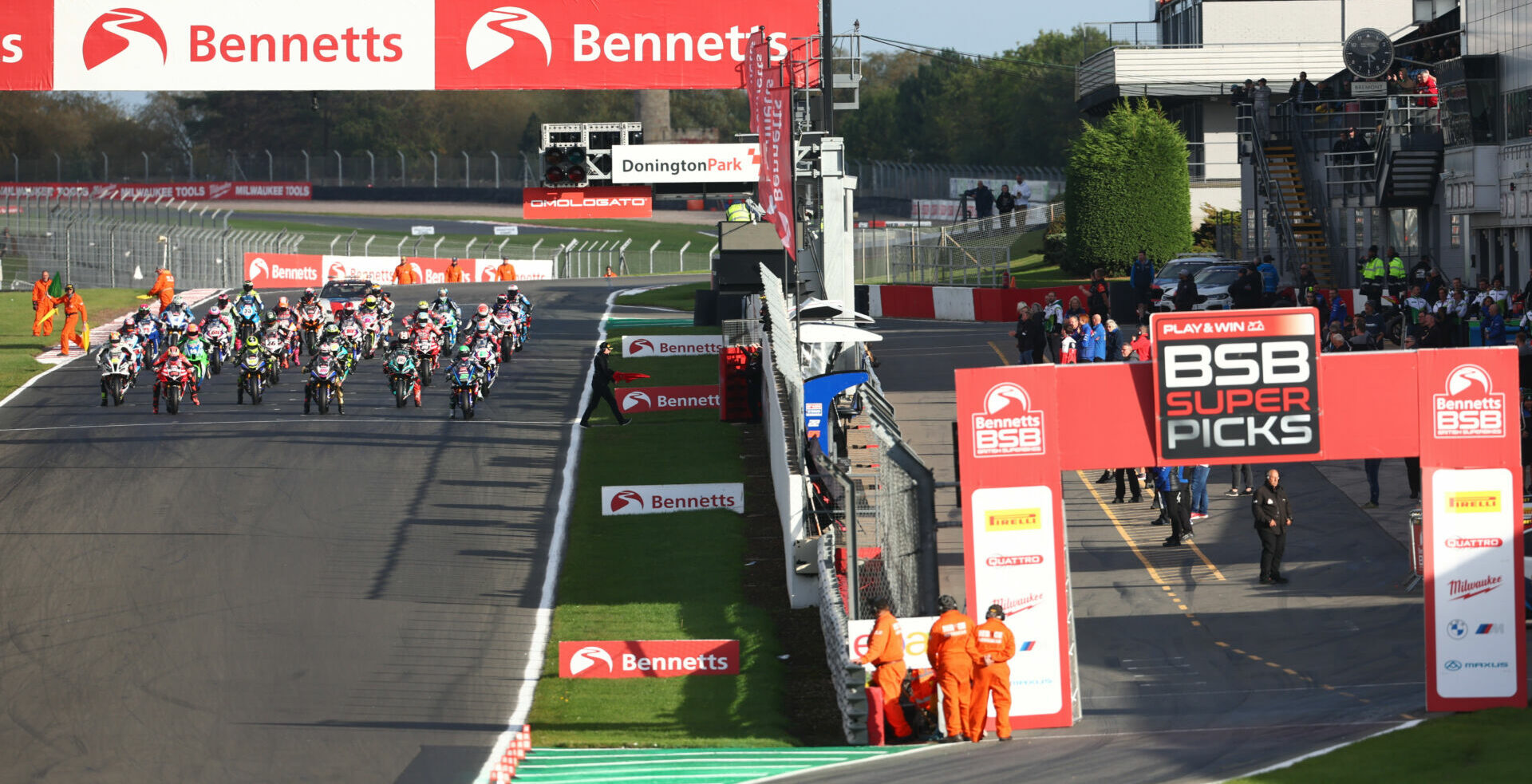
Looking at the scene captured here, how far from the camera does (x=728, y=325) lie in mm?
31594

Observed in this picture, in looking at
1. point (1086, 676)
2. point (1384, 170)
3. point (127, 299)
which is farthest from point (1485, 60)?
point (127, 299)

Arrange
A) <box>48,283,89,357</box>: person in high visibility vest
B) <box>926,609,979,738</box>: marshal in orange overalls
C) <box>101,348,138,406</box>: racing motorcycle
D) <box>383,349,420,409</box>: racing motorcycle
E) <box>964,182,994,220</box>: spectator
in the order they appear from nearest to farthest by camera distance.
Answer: <box>926,609,979,738</box>: marshal in orange overalls
<box>383,349,420,409</box>: racing motorcycle
<box>101,348,138,406</box>: racing motorcycle
<box>48,283,89,357</box>: person in high visibility vest
<box>964,182,994,220</box>: spectator

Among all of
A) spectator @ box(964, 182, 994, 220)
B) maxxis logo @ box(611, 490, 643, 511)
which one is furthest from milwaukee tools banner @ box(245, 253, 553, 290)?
maxxis logo @ box(611, 490, 643, 511)

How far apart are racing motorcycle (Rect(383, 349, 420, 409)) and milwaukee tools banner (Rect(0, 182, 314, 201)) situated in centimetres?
5879

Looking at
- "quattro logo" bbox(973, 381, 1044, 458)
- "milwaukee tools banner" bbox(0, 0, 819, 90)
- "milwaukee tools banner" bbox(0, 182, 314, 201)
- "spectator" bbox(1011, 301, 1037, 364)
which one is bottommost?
"quattro logo" bbox(973, 381, 1044, 458)

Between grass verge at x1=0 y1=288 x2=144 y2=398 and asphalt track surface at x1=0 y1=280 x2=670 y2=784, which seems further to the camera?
grass verge at x1=0 y1=288 x2=144 y2=398

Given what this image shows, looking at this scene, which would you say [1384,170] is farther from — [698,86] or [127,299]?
[127,299]

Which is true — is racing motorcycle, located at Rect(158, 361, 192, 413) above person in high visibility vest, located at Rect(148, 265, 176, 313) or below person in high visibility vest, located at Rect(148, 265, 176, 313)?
below

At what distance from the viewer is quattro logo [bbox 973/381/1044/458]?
13703 mm

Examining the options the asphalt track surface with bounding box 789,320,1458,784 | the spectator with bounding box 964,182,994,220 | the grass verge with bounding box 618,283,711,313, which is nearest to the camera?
the asphalt track surface with bounding box 789,320,1458,784

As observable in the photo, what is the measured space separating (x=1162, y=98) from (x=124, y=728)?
48873 mm

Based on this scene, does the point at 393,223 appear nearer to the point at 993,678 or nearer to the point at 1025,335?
the point at 1025,335

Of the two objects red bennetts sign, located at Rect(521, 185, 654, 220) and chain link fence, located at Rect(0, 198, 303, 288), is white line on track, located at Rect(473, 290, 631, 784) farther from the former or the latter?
chain link fence, located at Rect(0, 198, 303, 288)

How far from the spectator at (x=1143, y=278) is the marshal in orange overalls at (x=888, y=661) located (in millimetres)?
22418
